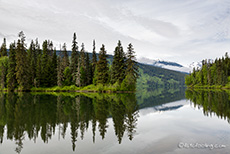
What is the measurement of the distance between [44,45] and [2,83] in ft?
98.0

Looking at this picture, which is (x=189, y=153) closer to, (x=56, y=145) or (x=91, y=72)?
(x=56, y=145)

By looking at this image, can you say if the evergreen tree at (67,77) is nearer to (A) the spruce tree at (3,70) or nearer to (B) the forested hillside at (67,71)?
(B) the forested hillside at (67,71)

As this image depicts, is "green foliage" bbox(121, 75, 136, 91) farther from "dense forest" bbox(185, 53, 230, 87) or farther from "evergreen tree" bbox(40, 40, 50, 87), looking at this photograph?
"dense forest" bbox(185, 53, 230, 87)

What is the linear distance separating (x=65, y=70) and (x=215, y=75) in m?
109

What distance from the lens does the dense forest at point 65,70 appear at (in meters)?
75.3

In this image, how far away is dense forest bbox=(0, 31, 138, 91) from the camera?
7531 centimetres

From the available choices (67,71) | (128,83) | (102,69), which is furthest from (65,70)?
(128,83)

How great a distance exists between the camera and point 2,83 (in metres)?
82.6

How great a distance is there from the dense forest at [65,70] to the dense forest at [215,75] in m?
79.9

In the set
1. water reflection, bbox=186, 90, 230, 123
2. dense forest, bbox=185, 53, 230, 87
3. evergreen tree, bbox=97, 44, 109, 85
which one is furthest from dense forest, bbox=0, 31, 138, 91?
dense forest, bbox=185, 53, 230, 87

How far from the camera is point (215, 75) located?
136m

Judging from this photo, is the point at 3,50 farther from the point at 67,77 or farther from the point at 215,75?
the point at 215,75

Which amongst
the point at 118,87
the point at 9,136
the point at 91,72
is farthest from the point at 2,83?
the point at 9,136

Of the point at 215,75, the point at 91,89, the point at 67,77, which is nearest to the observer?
the point at 91,89
